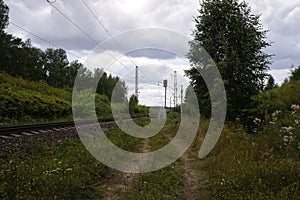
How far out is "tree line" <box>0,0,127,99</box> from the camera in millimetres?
48381

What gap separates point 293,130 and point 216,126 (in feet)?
22.0

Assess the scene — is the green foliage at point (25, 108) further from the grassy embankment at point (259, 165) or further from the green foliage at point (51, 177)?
the grassy embankment at point (259, 165)

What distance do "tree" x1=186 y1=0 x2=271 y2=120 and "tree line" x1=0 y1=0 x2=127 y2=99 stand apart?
14640 mm

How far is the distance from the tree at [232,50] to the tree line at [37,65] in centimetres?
1464

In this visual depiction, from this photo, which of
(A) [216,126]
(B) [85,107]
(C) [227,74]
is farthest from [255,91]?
(B) [85,107]

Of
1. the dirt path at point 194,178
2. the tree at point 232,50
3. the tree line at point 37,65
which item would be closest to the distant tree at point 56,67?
the tree line at point 37,65

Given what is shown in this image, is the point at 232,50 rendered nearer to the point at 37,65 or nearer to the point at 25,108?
the point at 25,108

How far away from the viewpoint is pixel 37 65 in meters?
72.4

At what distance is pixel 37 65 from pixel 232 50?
65509 mm

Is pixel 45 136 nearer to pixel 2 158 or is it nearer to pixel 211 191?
pixel 2 158

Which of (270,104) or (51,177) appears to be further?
(270,104)

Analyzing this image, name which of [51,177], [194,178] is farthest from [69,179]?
[194,178]

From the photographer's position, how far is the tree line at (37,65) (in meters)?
48.4

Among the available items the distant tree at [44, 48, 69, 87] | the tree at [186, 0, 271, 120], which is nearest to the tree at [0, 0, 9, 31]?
the distant tree at [44, 48, 69, 87]
